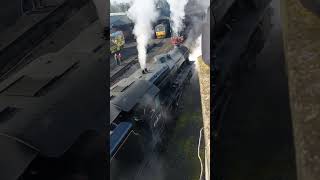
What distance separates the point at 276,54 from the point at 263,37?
569mm

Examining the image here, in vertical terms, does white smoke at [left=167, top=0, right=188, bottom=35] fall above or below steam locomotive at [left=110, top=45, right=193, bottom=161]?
above

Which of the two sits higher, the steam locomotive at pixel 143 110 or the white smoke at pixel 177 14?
the white smoke at pixel 177 14

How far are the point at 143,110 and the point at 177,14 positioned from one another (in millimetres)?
28980

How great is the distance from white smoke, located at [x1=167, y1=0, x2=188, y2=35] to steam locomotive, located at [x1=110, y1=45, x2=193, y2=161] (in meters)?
22.7

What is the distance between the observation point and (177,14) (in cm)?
3581

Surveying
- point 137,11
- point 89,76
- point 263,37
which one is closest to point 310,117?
point 263,37

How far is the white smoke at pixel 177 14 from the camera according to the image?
116 ft

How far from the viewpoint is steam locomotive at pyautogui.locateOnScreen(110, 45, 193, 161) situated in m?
6.98

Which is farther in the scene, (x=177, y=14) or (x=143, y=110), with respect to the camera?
(x=177, y=14)

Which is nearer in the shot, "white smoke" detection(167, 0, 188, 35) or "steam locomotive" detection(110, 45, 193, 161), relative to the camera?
"steam locomotive" detection(110, 45, 193, 161)

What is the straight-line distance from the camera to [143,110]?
8297 mm

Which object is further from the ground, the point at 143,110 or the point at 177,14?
the point at 177,14

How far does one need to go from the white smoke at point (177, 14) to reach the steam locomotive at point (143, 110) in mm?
22667

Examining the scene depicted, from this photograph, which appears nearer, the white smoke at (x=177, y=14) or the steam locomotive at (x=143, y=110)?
the steam locomotive at (x=143, y=110)
